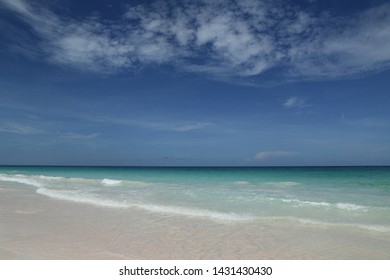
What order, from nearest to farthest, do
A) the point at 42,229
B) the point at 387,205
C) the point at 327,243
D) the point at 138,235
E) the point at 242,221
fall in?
the point at 327,243
the point at 138,235
the point at 42,229
the point at 242,221
the point at 387,205

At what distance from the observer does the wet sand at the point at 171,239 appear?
630 centimetres

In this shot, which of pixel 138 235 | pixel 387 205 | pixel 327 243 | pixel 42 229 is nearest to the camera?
pixel 327 243

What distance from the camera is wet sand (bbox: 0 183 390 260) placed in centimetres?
630

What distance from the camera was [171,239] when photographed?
739 cm

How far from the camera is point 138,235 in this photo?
773 cm

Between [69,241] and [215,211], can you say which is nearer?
[69,241]

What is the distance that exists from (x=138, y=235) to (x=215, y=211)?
3968 millimetres

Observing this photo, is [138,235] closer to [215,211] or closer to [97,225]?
[97,225]

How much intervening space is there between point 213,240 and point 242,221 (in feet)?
7.59
